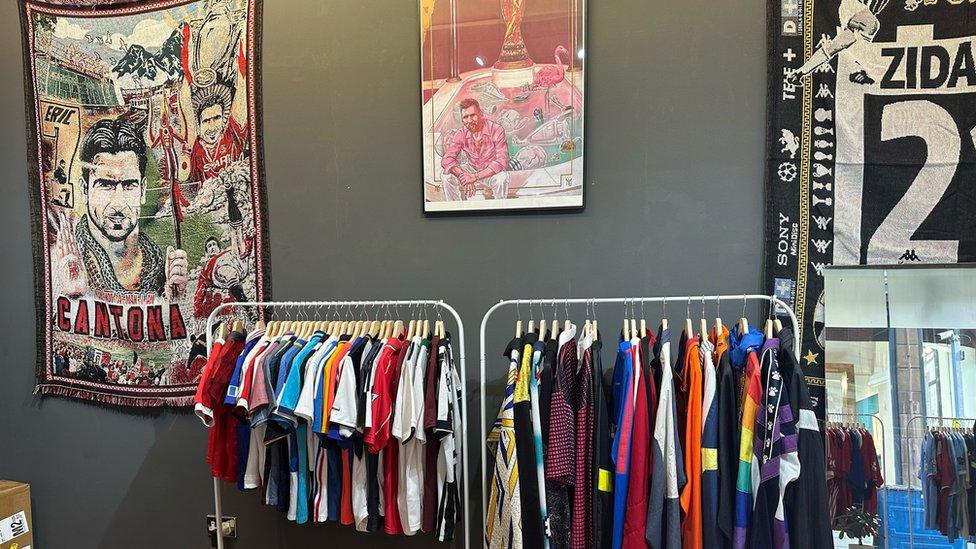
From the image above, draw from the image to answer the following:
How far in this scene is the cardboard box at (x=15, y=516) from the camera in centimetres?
258

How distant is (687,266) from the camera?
6.76 ft

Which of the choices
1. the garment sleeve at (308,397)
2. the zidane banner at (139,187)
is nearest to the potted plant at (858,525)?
the garment sleeve at (308,397)

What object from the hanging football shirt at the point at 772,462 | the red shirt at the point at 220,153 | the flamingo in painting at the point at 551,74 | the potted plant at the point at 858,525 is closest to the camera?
the hanging football shirt at the point at 772,462

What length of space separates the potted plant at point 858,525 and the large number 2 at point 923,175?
33.3 inches

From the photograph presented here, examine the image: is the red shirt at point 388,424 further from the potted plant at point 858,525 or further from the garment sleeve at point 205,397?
the potted plant at point 858,525

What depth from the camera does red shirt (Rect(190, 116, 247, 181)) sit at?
2.42 m

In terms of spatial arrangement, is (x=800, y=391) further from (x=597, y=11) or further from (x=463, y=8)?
(x=463, y=8)

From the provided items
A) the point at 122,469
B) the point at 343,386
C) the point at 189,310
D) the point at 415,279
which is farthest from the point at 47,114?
the point at 343,386

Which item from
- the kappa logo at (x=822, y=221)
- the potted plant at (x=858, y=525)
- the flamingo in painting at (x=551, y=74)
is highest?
the flamingo in painting at (x=551, y=74)

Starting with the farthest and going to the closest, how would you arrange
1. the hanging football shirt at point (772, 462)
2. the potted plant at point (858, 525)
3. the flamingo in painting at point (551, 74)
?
1. the flamingo in painting at point (551, 74)
2. the potted plant at point (858, 525)
3. the hanging football shirt at point (772, 462)

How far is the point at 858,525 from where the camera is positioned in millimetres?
1846

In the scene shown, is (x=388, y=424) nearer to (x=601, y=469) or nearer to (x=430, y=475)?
(x=430, y=475)

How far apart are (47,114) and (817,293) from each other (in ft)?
11.2

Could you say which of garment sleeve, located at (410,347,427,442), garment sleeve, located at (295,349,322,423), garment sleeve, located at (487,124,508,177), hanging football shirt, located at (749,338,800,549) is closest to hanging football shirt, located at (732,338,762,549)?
hanging football shirt, located at (749,338,800,549)
